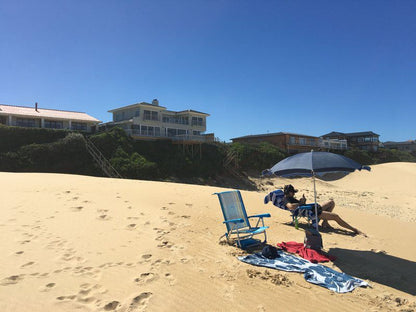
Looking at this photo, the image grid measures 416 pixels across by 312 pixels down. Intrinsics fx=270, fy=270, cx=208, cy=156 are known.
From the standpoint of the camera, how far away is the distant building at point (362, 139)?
63.4m

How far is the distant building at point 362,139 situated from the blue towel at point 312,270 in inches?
2655

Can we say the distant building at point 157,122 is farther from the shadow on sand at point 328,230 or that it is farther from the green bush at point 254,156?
the shadow on sand at point 328,230

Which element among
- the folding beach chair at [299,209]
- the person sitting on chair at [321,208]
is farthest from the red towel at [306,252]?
the person sitting on chair at [321,208]

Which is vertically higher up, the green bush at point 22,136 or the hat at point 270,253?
the green bush at point 22,136

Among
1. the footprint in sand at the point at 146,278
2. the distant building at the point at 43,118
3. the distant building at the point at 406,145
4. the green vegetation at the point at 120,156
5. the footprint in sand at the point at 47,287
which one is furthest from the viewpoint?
the distant building at the point at 406,145

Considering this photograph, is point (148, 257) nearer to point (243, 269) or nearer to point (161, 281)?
point (161, 281)

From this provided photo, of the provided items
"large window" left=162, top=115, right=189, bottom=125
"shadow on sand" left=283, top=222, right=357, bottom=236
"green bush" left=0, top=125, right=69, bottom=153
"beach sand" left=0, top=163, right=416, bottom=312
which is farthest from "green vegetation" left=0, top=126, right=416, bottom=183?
"shadow on sand" left=283, top=222, right=357, bottom=236

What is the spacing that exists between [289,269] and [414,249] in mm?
4226

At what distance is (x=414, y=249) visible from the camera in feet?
22.0

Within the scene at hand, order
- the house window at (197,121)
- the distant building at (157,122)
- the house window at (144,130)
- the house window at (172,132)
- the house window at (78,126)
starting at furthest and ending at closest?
the house window at (197,121) → the house window at (172,132) → the house window at (144,130) → the distant building at (157,122) → the house window at (78,126)

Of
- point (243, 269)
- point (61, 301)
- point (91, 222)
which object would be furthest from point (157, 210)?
point (61, 301)

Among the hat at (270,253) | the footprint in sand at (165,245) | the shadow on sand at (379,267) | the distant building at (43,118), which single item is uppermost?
the distant building at (43,118)

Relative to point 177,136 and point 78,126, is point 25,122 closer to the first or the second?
point 78,126

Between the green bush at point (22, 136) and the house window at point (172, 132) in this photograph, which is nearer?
the green bush at point (22, 136)
